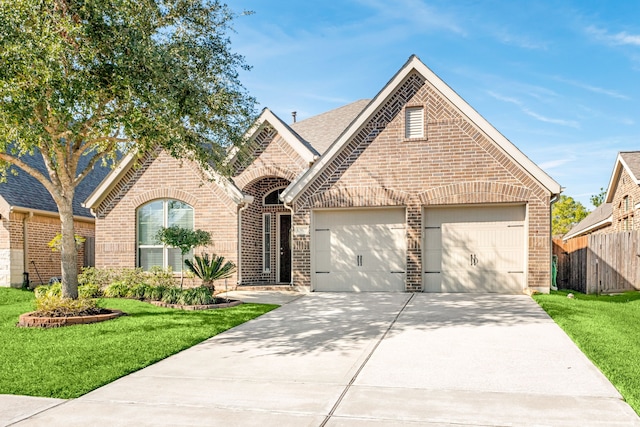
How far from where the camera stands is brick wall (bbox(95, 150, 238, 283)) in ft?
55.7

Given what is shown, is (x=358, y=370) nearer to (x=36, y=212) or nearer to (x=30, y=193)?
(x=36, y=212)

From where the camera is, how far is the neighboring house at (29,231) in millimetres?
18766

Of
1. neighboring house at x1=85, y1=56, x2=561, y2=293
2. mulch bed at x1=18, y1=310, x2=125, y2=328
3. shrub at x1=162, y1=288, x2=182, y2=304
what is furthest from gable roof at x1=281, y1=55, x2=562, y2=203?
mulch bed at x1=18, y1=310, x2=125, y2=328

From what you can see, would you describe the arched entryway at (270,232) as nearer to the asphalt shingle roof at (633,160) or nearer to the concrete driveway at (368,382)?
the concrete driveway at (368,382)

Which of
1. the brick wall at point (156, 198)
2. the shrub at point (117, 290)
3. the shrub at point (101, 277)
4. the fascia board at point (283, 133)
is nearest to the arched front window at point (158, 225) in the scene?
the brick wall at point (156, 198)

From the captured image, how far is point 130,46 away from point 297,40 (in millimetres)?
4253

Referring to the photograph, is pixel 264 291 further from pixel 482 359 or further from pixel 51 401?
pixel 51 401

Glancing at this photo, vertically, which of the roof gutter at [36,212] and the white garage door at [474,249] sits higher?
the roof gutter at [36,212]

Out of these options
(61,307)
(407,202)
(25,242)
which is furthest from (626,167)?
(25,242)

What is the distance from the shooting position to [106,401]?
5824 mm

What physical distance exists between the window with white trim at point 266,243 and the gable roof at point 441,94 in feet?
9.92

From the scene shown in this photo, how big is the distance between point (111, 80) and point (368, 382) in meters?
7.77

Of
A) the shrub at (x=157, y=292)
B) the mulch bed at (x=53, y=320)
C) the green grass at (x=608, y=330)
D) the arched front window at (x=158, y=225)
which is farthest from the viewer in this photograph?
the arched front window at (x=158, y=225)

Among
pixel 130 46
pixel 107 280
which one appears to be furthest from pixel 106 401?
pixel 107 280
